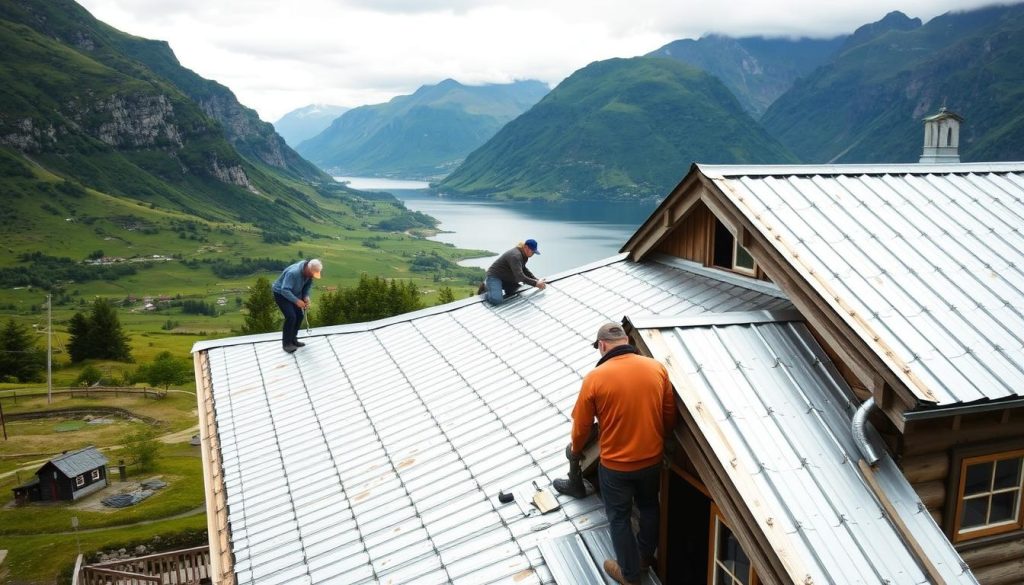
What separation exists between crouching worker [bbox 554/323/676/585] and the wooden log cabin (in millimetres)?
293

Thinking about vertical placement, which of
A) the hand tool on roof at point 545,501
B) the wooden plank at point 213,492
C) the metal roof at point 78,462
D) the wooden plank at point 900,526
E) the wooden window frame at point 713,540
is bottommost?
the metal roof at point 78,462

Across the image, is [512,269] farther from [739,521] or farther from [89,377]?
[89,377]

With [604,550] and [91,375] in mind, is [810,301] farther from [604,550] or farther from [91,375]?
[91,375]

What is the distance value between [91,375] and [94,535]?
5040cm

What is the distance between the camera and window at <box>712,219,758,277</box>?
432 inches

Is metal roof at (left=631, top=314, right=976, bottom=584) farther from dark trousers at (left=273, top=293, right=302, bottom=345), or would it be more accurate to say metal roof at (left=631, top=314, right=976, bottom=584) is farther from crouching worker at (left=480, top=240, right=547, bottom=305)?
dark trousers at (left=273, top=293, right=302, bottom=345)

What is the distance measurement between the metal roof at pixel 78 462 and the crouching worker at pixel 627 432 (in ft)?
153

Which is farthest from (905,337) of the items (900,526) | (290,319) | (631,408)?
(290,319)

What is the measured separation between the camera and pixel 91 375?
78688mm

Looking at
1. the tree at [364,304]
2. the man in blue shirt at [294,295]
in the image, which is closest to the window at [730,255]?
the man in blue shirt at [294,295]

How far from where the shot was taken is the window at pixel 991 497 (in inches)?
277

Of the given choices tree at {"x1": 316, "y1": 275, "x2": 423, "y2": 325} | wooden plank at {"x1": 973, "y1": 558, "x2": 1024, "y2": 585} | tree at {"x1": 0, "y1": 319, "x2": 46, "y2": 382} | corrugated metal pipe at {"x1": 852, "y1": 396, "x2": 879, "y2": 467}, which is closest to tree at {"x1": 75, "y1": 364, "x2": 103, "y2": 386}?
tree at {"x1": 0, "y1": 319, "x2": 46, "y2": 382}

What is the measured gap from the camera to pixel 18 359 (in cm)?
8625

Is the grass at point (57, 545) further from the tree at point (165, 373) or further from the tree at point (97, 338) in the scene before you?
the tree at point (97, 338)
